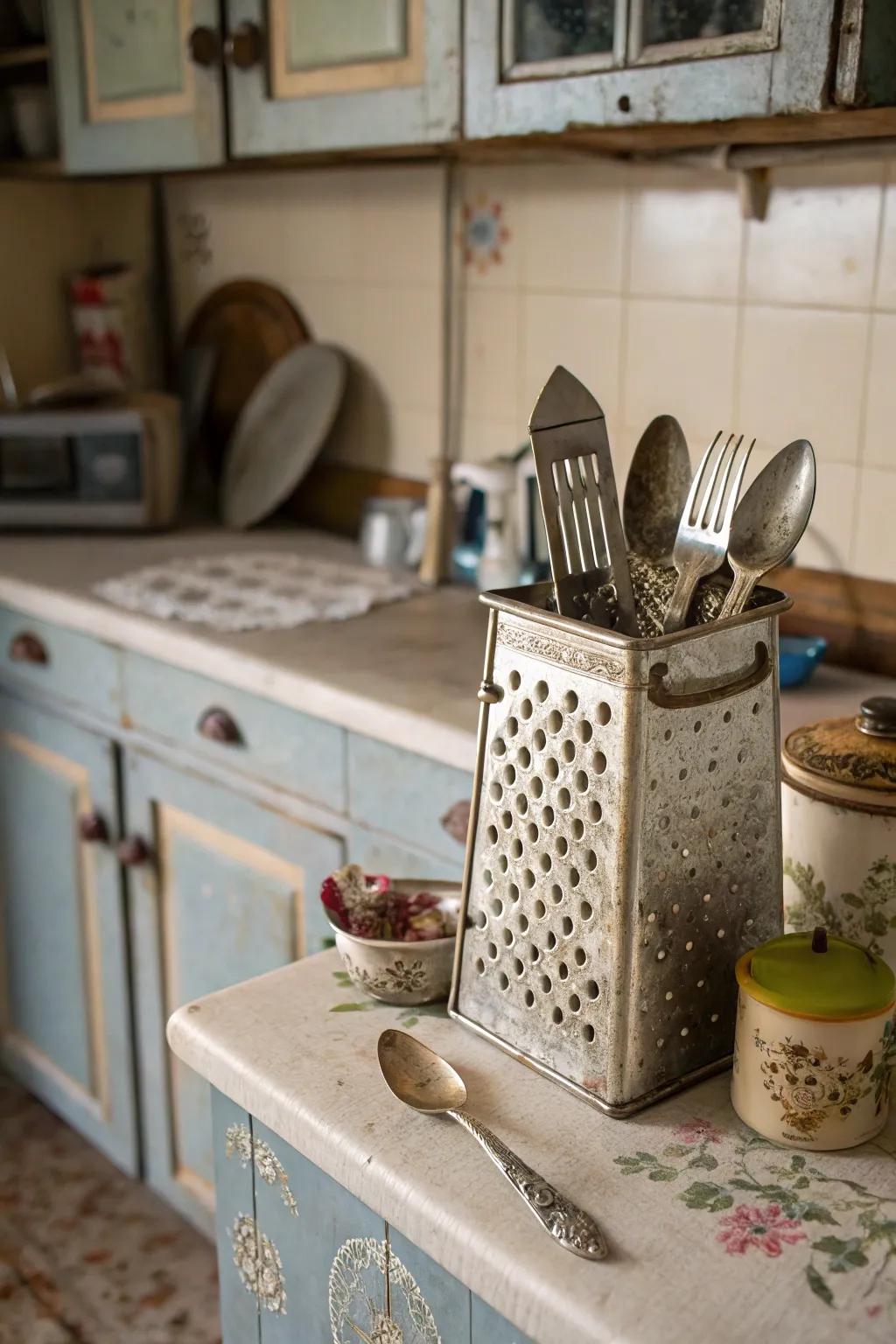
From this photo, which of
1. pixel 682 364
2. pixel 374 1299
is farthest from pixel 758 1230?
pixel 682 364

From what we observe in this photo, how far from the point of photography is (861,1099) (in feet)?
2.40

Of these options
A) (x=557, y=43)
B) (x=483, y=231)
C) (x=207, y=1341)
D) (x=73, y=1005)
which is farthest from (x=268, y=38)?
(x=207, y=1341)

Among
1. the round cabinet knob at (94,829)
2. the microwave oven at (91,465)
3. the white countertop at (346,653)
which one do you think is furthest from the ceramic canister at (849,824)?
the microwave oven at (91,465)

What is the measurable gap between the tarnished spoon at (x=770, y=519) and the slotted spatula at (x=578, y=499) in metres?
0.08

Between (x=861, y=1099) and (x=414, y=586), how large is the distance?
139 cm

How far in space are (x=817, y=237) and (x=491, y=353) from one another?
611mm

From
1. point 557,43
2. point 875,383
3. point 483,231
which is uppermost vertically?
point 557,43

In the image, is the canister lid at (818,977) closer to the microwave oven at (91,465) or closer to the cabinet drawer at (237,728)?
the cabinet drawer at (237,728)

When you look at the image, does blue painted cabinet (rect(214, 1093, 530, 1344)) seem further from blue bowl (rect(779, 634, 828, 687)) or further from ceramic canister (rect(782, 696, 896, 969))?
blue bowl (rect(779, 634, 828, 687))

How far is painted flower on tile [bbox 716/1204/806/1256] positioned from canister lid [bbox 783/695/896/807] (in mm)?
255

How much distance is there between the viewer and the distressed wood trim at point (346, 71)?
62.1 inches

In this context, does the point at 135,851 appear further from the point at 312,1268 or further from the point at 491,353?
the point at 312,1268

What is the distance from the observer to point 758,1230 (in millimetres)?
662

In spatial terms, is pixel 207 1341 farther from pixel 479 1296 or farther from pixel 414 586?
pixel 479 1296
